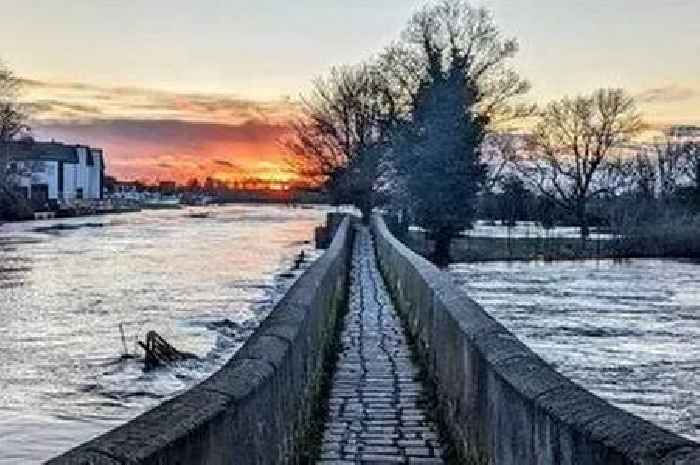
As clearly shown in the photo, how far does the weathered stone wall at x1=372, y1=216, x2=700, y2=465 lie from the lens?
4043 millimetres

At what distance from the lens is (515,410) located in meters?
5.71

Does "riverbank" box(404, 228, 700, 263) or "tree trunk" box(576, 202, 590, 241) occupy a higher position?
"tree trunk" box(576, 202, 590, 241)

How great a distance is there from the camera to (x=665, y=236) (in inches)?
2549

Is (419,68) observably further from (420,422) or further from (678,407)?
(420,422)

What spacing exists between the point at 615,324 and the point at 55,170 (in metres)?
113

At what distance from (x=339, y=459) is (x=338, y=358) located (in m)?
5.69

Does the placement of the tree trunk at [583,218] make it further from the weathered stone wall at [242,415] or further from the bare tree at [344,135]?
the weathered stone wall at [242,415]

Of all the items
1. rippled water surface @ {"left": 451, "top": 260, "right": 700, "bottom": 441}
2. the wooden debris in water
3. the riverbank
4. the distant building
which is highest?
the distant building

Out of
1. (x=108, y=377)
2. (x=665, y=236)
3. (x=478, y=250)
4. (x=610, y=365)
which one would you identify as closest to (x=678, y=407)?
(x=610, y=365)

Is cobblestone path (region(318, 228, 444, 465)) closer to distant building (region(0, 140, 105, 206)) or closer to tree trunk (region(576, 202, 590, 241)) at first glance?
tree trunk (region(576, 202, 590, 241))

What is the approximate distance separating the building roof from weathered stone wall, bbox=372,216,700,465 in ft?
317

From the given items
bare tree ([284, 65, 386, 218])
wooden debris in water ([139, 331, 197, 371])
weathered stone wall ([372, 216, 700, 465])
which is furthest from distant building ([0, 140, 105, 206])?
weathered stone wall ([372, 216, 700, 465])

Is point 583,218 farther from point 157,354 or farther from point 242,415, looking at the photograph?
point 242,415

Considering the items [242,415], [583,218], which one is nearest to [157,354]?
[242,415]
